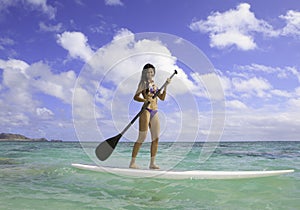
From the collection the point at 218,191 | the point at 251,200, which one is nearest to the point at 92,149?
the point at 218,191

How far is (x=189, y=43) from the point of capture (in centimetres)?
511

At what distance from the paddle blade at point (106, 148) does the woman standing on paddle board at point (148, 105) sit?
489 mm

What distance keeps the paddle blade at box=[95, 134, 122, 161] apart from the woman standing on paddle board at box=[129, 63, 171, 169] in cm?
49

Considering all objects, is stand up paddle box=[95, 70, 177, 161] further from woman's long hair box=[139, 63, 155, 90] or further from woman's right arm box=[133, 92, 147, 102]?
woman's long hair box=[139, 63, 155, 90]

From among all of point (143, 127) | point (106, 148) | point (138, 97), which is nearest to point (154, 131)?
point (143, 127)

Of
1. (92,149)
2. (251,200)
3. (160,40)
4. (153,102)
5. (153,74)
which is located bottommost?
(251,200)

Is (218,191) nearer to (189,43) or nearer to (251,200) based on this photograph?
(251,200)

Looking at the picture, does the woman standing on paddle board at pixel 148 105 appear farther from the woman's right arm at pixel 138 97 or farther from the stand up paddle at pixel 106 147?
the stand up paddle at pixel 106 147

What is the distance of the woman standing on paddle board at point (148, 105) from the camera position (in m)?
5.64

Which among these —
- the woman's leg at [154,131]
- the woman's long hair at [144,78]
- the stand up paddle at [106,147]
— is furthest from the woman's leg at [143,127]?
the woman's long hair at [144,78]

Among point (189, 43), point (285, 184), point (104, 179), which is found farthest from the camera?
point (104, 179)

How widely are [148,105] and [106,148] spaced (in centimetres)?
125

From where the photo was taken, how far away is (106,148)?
20.5ft

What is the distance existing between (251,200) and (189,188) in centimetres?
110
